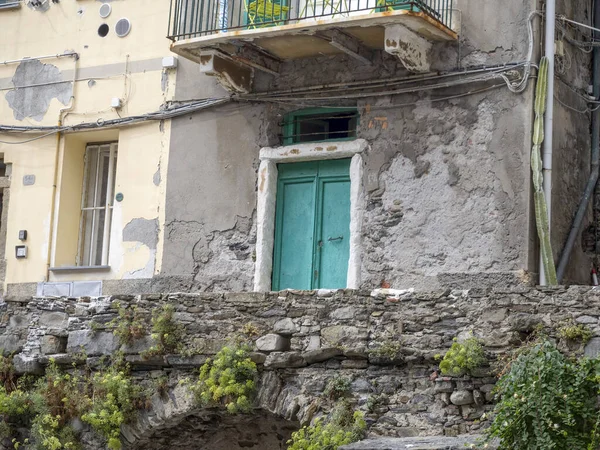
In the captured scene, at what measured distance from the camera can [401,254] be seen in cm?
1245

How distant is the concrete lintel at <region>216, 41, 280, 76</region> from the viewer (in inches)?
511

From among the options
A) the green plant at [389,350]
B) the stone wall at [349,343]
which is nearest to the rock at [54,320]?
the stone wall at [349,343]

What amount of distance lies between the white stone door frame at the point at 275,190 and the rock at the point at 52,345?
223cm

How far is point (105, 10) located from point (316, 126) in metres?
3.21

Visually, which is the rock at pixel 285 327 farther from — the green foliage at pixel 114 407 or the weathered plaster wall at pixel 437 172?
the weathered plaster wall at pixel 437 172

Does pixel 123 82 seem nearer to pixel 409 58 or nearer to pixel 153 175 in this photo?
pixel 153 175

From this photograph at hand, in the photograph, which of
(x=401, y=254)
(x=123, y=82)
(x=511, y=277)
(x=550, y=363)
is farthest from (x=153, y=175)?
(x=550, y=363)

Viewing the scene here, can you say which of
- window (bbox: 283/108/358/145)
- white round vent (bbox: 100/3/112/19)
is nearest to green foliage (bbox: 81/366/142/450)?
window (bbox: 283/108/358/145)

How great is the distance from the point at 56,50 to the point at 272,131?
3353 mm

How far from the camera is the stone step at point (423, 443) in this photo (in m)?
9.13

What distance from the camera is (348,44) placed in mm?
12578

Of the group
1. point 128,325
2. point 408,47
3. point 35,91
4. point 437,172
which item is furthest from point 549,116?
point 35,91

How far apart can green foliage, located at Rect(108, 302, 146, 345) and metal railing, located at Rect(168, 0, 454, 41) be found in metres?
3.17

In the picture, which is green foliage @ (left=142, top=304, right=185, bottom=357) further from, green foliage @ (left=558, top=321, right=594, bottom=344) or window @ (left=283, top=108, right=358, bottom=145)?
green foliage @ (left=558, top=321, right=594, bottom=344)
